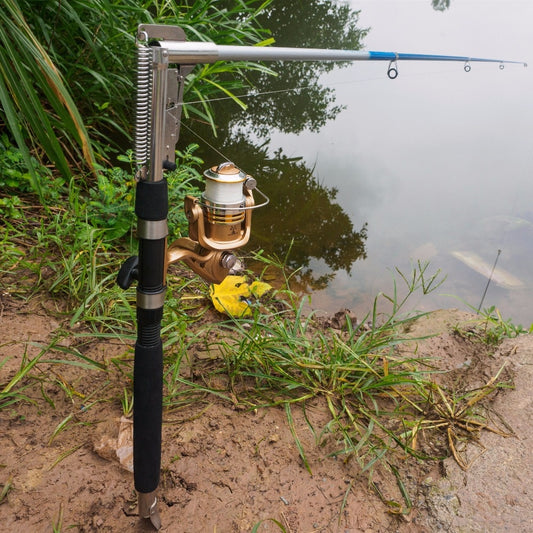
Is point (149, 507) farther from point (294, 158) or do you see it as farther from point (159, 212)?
point (294, 158)

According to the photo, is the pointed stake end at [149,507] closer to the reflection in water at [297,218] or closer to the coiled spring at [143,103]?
the coiled spring at [143,103]

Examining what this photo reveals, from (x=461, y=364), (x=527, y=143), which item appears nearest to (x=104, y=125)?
(x=461, y=364)

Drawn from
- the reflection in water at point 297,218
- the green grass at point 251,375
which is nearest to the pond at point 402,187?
the reflection in water at point 297,218

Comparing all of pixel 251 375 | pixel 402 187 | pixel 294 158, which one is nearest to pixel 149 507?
pixel 251 375

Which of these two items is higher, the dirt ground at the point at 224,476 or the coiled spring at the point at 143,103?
the coiled spring at the point at 143,103

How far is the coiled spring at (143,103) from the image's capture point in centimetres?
91

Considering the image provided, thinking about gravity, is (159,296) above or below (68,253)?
above

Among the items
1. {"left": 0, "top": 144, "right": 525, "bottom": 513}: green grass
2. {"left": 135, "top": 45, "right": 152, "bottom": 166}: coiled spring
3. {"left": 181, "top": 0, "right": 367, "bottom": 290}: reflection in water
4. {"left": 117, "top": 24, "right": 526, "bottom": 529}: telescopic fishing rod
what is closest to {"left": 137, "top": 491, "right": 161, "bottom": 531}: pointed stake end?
{"left": 117, "top": 24, "right": 526, "bottom": 529}: telescopic fishing rod

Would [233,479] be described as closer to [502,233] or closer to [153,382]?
[153,382]

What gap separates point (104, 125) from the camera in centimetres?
324

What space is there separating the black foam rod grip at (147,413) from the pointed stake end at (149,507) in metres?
0.02

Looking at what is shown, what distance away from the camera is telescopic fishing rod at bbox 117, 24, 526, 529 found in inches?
37.3

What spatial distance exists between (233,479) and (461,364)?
103cm

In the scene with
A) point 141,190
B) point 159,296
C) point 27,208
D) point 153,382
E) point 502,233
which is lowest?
point 502,233
